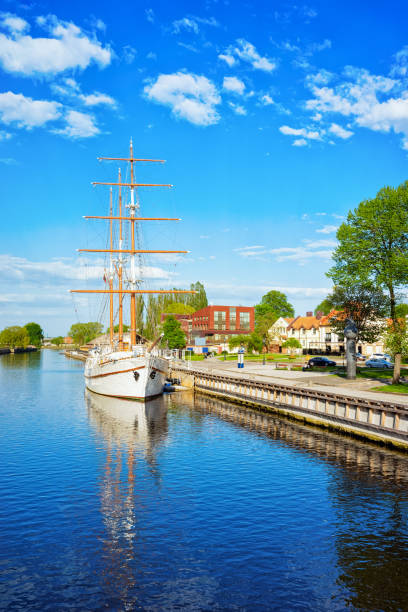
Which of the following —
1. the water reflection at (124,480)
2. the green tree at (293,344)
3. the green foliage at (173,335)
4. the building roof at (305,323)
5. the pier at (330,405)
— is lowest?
the water reflection at (124,480)

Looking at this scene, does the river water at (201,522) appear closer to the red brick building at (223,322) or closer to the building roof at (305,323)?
the building roof at (305,323)

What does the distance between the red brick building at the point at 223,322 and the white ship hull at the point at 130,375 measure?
94746mm

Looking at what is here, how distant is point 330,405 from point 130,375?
1009 inches

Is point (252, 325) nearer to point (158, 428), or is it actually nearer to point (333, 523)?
point (158, 428)

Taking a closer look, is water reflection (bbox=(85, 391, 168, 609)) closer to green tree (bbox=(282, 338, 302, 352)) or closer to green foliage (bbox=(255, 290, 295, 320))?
green tree (bbox=(282, 338, 302, 352))

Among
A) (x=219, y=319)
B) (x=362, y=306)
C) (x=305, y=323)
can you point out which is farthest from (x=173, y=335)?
(x=362, y=306)

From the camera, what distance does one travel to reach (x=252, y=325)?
549 ft

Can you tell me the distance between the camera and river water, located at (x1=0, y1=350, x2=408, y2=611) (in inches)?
601

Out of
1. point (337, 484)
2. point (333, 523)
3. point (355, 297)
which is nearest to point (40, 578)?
point (333, 523)

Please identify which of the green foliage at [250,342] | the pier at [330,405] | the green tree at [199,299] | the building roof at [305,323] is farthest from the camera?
the green tree at [199,299]

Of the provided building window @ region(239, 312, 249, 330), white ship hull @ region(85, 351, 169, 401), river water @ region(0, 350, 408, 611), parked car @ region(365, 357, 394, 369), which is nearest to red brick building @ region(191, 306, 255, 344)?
building window @ region(239, 312, 249, 330)

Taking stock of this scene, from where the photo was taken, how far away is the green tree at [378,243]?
5266cm

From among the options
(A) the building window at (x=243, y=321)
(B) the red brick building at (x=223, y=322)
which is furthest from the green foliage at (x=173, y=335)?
(A) the building window at (x=243, y=321)

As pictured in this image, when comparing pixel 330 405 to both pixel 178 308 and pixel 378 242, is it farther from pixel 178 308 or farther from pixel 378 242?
pixel 178 308
